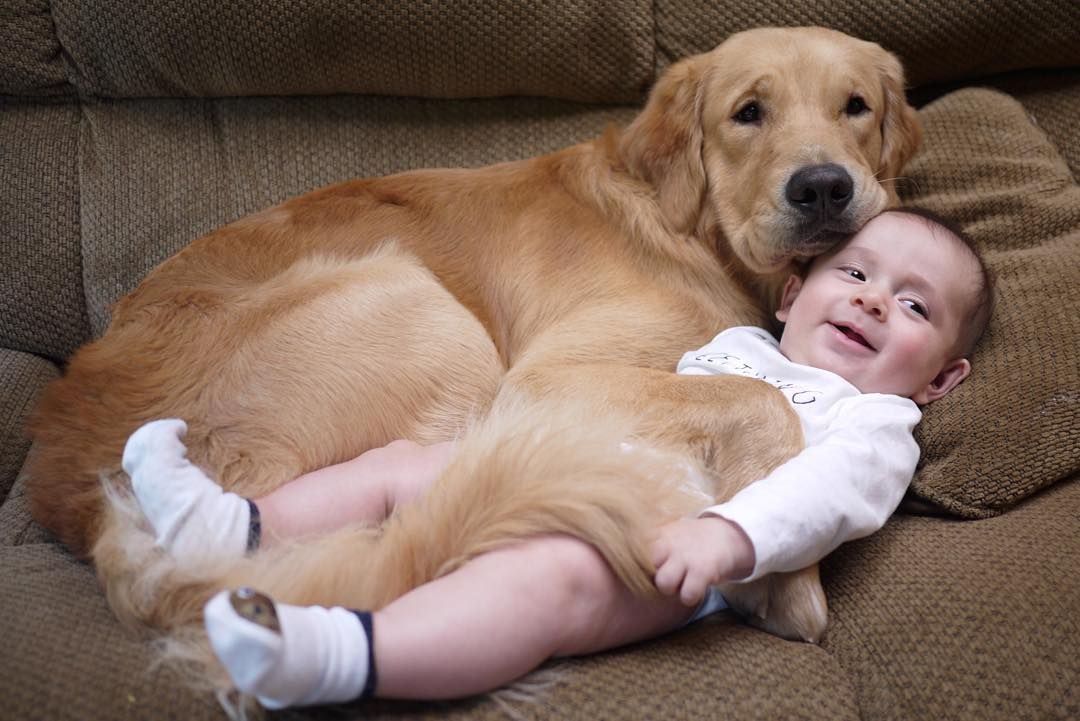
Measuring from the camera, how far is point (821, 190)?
161 centimetres

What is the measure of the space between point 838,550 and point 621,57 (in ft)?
4.89

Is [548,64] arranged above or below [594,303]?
above

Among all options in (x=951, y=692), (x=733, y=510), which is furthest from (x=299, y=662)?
(x=951, y=692)

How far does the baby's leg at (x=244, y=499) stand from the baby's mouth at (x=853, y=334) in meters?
0.79

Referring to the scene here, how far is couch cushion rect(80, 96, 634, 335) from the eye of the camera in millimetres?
2236

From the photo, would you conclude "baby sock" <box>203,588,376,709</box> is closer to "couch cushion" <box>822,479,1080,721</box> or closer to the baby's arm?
the baby's arm

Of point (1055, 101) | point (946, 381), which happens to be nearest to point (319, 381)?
point (946, 381)

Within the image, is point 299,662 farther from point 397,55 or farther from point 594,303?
point 397,55

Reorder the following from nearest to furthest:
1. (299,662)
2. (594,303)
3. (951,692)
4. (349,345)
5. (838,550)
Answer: (299,662) < (951,692) < (838,550) < (349,345) < (594,303)

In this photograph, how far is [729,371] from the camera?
163cm

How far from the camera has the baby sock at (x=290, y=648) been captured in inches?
37.5

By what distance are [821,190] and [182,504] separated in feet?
Result: 4.18

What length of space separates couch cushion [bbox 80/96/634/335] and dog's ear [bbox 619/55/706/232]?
51cm

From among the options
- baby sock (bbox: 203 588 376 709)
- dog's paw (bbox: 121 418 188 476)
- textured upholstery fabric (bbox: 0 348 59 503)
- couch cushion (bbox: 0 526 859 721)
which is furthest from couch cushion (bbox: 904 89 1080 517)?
textured upholstery fabric (bbox: 0 348 59 503)
